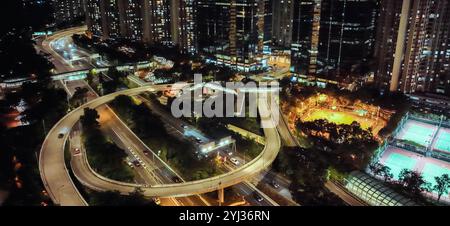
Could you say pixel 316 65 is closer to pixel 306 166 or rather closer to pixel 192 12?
pixel 192 12

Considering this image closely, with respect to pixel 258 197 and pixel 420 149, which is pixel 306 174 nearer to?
pixel 258 197

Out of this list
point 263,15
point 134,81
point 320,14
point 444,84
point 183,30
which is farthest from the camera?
point 183,30

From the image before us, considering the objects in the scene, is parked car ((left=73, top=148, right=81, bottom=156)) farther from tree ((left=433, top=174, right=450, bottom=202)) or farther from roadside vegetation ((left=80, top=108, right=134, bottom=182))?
tree ((left=433, top=174, right=450, bottom=202))

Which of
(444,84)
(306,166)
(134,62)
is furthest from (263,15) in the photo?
(306,166)

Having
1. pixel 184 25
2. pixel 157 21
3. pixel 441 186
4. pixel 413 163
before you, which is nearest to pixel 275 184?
pixel 441 186

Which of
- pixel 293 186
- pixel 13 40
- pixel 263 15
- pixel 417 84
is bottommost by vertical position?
pixel 293 186

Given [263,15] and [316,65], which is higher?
[263,15]

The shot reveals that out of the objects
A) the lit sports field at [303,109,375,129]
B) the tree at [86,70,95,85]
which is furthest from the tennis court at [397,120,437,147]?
the tree at [86,70,95,85]
